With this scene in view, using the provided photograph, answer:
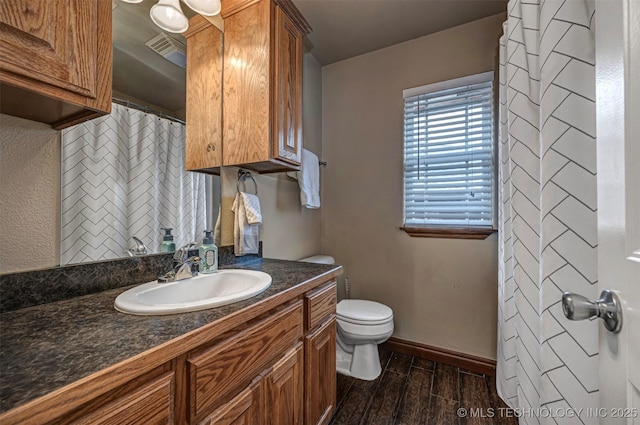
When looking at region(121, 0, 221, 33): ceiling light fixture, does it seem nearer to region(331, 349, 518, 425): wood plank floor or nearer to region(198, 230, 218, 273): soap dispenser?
region(198, 230, 218, 273): soap dispenser

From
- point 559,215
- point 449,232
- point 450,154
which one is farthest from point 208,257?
point 450,154

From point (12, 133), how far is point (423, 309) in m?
2.32

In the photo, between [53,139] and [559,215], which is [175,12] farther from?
[559,215]

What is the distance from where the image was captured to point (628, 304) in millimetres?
423

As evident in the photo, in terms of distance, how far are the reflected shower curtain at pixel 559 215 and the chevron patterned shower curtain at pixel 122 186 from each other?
1480 millimetres

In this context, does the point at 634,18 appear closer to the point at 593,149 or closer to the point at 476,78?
the point at 593,149

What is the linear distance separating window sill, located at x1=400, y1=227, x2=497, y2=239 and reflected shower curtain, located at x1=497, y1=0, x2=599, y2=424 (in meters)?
0.68

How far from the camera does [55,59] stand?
0.62 m

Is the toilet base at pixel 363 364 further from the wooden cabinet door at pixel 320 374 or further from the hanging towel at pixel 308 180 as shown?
the hanging towel at pixel 308 180

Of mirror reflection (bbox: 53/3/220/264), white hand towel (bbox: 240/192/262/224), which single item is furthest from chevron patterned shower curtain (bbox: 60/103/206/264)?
white hand towel (bbox: 240/192/262/224)

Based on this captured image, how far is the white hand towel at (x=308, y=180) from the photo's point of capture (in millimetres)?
1851

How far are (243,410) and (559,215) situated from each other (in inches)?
47.1

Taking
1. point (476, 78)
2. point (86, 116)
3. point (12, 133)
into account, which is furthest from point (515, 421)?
point (12, 133)

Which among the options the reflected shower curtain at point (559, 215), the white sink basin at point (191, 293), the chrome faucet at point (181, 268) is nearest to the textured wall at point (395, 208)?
the reflected shower curtain at point (559, 215)
